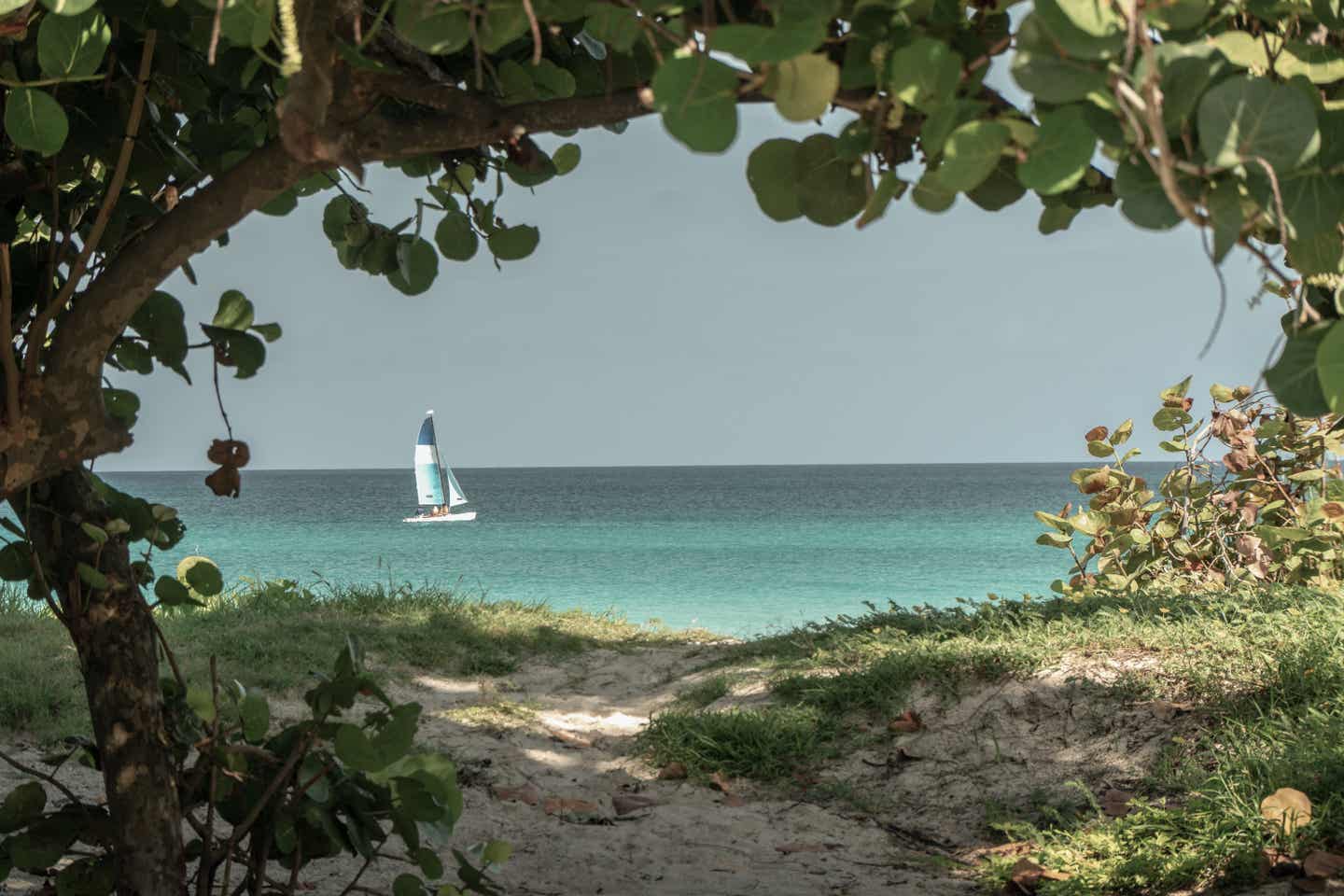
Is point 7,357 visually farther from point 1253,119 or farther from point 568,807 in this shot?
point 568,807

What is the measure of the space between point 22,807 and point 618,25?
5.11ft

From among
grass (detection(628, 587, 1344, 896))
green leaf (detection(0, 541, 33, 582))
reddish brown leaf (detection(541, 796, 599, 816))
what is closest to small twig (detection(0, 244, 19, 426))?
green leaf (detection(0, 541, 33, 582))

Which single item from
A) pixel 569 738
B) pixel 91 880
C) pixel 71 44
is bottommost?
pixel 569 738

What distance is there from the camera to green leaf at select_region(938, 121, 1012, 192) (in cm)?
73

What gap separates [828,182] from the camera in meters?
0.96

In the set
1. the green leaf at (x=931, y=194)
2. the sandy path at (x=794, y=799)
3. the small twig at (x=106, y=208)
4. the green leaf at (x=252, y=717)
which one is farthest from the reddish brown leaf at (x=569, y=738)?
the green leaf at (x=931, y=194)

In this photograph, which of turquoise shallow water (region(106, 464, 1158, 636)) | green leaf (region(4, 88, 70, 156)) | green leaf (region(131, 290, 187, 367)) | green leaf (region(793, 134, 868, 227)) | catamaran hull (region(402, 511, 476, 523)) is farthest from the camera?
catamaran hull (region(402, 511, 476, 523))

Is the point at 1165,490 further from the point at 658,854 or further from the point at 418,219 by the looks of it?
the point at 418,219

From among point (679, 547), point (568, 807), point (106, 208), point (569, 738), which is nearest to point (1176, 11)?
point (106, 208)

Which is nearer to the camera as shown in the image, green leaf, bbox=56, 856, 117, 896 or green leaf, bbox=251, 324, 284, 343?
green leaf, bbox=56, 856, 117, 896

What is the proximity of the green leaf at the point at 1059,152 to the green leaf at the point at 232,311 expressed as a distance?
1.35m

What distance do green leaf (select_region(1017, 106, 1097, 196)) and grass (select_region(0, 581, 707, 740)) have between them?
385 centimetres

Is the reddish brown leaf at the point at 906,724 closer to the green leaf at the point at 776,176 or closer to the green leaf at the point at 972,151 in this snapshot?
the green leaf at the point at 776,176

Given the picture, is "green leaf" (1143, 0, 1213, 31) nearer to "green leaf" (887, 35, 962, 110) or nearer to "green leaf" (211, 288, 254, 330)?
"green leaf" (887, 35, 962, 110)
